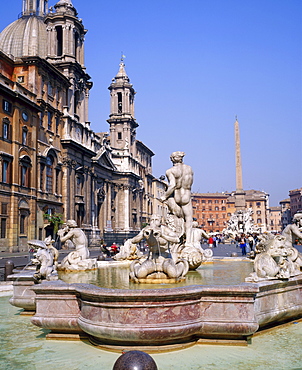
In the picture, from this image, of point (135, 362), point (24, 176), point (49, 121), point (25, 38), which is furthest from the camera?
point (25, 38)

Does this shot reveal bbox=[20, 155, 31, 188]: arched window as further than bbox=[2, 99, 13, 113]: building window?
Yes

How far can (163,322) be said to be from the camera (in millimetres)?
5137

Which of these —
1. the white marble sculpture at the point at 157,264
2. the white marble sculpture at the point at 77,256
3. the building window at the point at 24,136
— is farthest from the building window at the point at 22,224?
the white marble sculpture at the point at 157,264

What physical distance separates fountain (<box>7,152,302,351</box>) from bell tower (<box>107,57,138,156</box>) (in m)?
64.3

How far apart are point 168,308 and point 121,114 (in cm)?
6797

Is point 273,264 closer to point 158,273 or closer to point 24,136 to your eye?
point 158,273

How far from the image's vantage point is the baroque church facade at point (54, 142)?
1280 inches

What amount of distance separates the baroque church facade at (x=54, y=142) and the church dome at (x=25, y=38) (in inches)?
4.6

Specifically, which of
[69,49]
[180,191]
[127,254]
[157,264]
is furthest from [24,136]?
[157,264]

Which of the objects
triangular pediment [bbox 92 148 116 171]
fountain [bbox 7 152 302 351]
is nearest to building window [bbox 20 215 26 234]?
triangular pediment [bbox 92 148 116 171]

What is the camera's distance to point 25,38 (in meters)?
47.1

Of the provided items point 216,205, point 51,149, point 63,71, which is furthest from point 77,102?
point 216,205

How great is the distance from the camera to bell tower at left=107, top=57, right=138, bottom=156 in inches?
2800

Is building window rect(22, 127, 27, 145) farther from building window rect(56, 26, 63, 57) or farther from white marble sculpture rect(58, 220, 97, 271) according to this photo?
white marble sculpture rect(58, 220, 97, 271)
